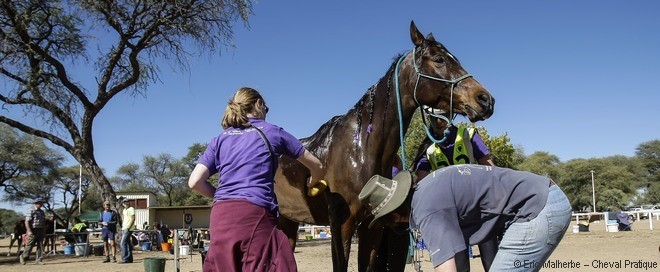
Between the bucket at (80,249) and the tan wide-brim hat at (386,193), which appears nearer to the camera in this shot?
the tan wide-brim hat at (386,193)

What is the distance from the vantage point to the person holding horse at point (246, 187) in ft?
9.60

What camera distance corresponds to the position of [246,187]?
3.05 meters

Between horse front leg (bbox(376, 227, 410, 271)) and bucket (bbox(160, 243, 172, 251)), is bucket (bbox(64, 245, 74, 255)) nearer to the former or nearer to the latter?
bucket (bbox(160, 243, 172, 251))

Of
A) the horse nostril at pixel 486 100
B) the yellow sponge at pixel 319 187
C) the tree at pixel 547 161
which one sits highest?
the tree at pixel 547 161

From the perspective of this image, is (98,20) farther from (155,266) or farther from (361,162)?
(361,162)

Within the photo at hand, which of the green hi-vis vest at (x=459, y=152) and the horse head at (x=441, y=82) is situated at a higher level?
the horse head at (x=441, y=82)

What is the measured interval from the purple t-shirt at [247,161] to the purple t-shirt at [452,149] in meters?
2.00

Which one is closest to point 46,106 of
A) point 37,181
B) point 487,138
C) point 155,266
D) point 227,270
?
point 155,266

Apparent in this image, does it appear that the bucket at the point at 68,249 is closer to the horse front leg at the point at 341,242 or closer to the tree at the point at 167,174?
the horse front leg at the point at 341,242

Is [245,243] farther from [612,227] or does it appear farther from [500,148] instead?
[500,148]

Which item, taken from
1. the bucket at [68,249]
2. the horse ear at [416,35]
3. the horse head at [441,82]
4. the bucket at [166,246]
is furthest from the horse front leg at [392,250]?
the bucket at [166,246]

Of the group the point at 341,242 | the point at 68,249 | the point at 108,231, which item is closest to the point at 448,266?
the point at 341,242

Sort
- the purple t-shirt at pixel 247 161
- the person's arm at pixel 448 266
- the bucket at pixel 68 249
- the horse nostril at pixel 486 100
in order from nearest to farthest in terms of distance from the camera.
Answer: the person's arm at pixel 448 266 → the purple t-shirt at pixel 247 161 → the horse nostril at pixel 486 100 → the bucket at pixel 68 249

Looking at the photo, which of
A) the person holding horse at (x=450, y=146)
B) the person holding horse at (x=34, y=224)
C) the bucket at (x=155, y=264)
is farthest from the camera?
the person holding horse at (x=34, y=224)
